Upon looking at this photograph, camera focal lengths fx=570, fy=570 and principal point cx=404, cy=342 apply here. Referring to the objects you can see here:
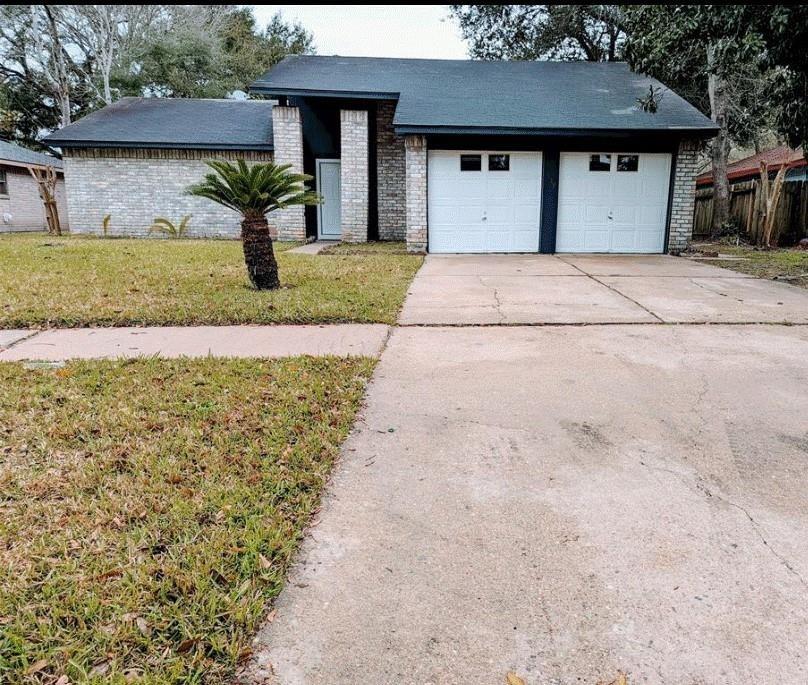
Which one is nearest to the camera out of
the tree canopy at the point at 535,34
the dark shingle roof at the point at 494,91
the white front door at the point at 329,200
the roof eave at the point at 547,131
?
the roof eave at the point at 547,131

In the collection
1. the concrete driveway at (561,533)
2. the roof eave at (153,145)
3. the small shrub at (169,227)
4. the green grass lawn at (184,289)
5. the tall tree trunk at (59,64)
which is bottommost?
the concrete driveway at (561,533)

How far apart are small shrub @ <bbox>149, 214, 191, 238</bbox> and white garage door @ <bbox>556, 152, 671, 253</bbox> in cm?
1024

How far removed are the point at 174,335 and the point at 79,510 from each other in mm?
2998

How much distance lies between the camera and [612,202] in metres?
12.4

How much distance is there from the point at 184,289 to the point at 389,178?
9788 mm

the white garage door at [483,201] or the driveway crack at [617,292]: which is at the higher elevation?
the white garage door at [483,201]

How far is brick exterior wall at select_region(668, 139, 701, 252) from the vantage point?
39.6ft

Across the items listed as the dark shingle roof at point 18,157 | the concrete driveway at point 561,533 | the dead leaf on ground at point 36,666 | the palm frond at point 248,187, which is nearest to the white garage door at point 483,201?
the palm frond at point 248,187

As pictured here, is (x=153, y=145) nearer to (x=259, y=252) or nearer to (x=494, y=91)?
(x=494, y=91)

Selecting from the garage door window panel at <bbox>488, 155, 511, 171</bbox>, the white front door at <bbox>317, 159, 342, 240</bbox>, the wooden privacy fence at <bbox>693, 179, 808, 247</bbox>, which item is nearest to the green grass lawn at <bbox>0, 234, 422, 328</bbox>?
the garage door window panel at <bbox>488, 155, 511, 171</bbox>

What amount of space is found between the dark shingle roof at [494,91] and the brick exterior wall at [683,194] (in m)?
0.56

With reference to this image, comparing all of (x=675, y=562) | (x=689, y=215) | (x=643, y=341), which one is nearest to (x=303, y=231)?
(x=689, y=215)

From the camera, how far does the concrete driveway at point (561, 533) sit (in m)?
1.55

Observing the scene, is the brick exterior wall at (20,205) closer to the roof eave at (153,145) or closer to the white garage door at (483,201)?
the roof eave at (153,145)
